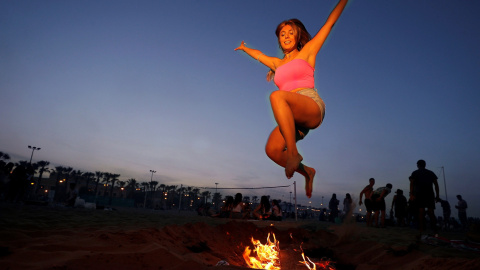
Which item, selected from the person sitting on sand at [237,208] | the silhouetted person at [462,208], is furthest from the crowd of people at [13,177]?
the silhouetted person at [462,208]

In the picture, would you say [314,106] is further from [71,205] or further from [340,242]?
[71,205]

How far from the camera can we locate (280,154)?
2816 mm

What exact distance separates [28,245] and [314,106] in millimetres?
2922

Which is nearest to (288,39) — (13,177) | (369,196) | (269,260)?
(269,260)

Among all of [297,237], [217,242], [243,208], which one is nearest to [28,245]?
[217,242]

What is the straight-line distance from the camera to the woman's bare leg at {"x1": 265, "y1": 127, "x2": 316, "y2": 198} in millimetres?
2804

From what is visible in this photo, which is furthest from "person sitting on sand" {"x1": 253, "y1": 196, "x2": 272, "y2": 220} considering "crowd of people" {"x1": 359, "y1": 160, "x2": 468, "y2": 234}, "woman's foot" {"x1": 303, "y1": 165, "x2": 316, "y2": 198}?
"woman's foot" {"x1": 303, "y1": 165, "x2": 316, "y2": 198}

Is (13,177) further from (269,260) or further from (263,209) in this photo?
(269,260)

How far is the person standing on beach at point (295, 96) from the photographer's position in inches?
88.9

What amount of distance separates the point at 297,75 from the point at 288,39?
643 mm

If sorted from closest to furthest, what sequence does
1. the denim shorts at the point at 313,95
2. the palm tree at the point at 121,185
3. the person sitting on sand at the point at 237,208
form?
the denim shorts at the point at 313,95, the person sitting on sand at the point at 237,208, the palm tree at the point at 121,185

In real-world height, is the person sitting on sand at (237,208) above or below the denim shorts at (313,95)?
below

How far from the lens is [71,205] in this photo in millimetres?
11430

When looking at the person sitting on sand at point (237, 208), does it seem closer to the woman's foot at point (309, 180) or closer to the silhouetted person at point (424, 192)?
the silhouetted person at point (424, 192)
